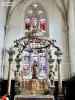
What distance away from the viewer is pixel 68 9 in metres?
15.1

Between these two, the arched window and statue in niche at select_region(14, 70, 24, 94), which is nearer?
statue in niche at select_region(14, 70, 24, 94)

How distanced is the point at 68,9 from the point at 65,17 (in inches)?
29.4

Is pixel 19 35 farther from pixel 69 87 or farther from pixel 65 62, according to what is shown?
pixel 69 87

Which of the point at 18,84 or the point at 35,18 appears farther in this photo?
the point at 35,18

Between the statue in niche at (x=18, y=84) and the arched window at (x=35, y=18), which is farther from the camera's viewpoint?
the arched window at (x=35, y=18)

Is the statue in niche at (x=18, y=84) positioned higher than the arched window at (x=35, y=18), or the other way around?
the arched window at (x=35, y=18)

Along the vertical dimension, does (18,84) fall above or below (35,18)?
below

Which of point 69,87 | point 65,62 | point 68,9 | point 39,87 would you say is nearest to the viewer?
point 39,87

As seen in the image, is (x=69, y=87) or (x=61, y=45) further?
(x=61, y=45)

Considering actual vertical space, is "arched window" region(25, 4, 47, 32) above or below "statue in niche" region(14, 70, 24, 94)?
above

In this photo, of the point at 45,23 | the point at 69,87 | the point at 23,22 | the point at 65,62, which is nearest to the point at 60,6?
the point at 45,23

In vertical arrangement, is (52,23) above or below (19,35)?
above

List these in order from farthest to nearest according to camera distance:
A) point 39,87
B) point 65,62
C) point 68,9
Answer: point 68,9, point 65,62, point 39,87

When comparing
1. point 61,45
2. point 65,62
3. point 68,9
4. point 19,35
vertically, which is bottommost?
point 65,62
